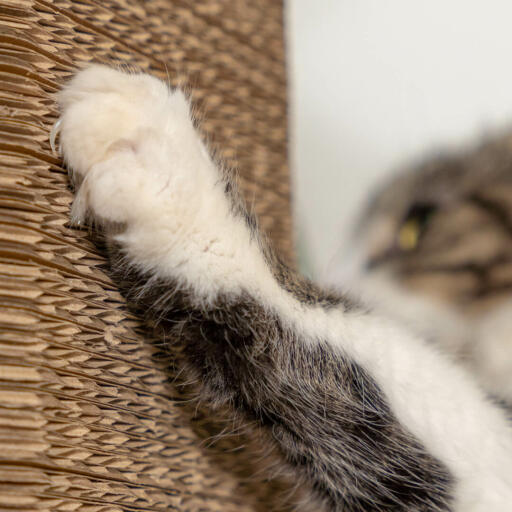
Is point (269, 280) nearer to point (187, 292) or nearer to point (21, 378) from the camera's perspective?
point (187, 292)

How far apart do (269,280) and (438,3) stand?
1.19 meters

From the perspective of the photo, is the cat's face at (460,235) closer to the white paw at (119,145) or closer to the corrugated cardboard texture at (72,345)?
the corrugated cardboard texture at (72,345)

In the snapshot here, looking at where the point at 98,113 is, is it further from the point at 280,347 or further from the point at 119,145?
the point at 280,347

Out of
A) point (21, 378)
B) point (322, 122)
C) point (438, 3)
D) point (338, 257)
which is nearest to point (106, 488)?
point (21, 378)

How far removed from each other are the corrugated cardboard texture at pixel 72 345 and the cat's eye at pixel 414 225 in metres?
0.48

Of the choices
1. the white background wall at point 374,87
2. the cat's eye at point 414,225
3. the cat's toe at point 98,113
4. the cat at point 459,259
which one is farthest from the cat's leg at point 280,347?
the white background wall at point 374,87

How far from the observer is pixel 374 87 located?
4.87 ft

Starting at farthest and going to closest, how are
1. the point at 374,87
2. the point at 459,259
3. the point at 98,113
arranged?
the point at 374,87
the point at 459,259
the point at 98,113

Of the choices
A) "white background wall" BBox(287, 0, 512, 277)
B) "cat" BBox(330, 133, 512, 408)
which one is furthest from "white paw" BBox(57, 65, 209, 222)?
"white background wall" BBox(287, 0, 512, 277)

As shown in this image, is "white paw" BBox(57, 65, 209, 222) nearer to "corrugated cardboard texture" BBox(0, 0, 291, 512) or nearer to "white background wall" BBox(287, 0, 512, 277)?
"corrugated cardboard texture" BBox(0, 0, 291, 512)

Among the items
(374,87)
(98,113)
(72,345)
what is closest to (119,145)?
(98,113)

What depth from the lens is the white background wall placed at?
1.30 metres

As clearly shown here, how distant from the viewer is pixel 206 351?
1.80ft

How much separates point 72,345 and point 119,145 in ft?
0.71
